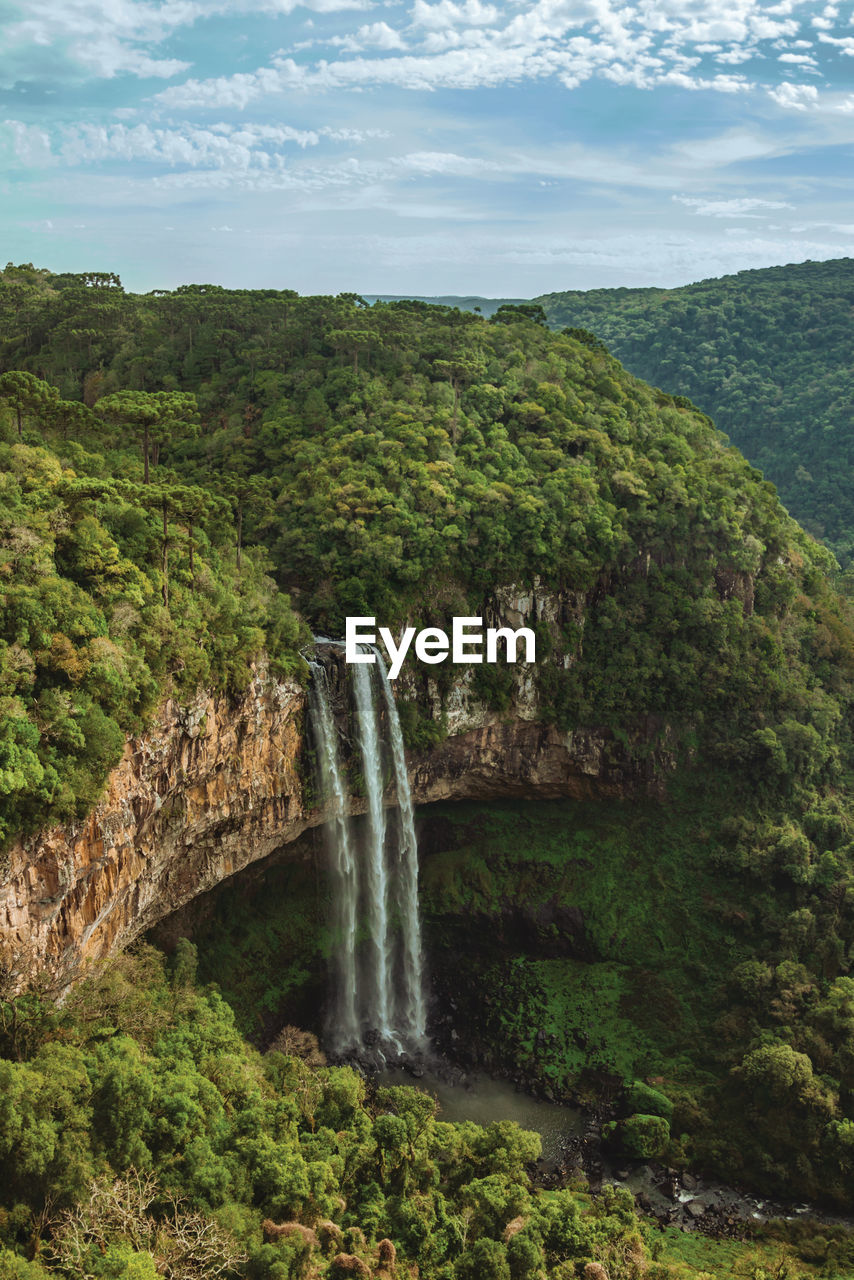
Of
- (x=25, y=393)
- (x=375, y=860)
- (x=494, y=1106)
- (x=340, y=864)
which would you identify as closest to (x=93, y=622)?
(x=25, y=393)

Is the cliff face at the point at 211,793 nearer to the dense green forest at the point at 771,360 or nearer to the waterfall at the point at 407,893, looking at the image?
the waterfall at the point at 407,893

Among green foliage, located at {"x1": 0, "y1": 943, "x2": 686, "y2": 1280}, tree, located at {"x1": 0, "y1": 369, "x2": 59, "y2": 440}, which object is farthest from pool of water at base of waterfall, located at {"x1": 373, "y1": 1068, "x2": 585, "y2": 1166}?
tree, located at {"x1": 0, "y1": 369, "x2": 59, "y2": 440}

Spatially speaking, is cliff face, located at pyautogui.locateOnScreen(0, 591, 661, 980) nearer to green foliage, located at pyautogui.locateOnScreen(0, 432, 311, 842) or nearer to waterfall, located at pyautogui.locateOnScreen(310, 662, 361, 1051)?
waterfall, located at pyautogui.locateOnScreen(310, 662, 361, 1051)

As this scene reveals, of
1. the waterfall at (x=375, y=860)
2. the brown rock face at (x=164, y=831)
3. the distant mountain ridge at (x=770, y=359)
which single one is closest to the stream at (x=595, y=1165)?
the waterfall at (x=375, y=860)

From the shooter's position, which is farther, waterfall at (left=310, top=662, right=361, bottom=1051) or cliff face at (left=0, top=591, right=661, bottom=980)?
waterfall at (left=310, top=662, right=361, bottom=1051)

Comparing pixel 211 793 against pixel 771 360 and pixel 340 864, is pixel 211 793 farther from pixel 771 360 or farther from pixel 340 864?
pixel 771 360
